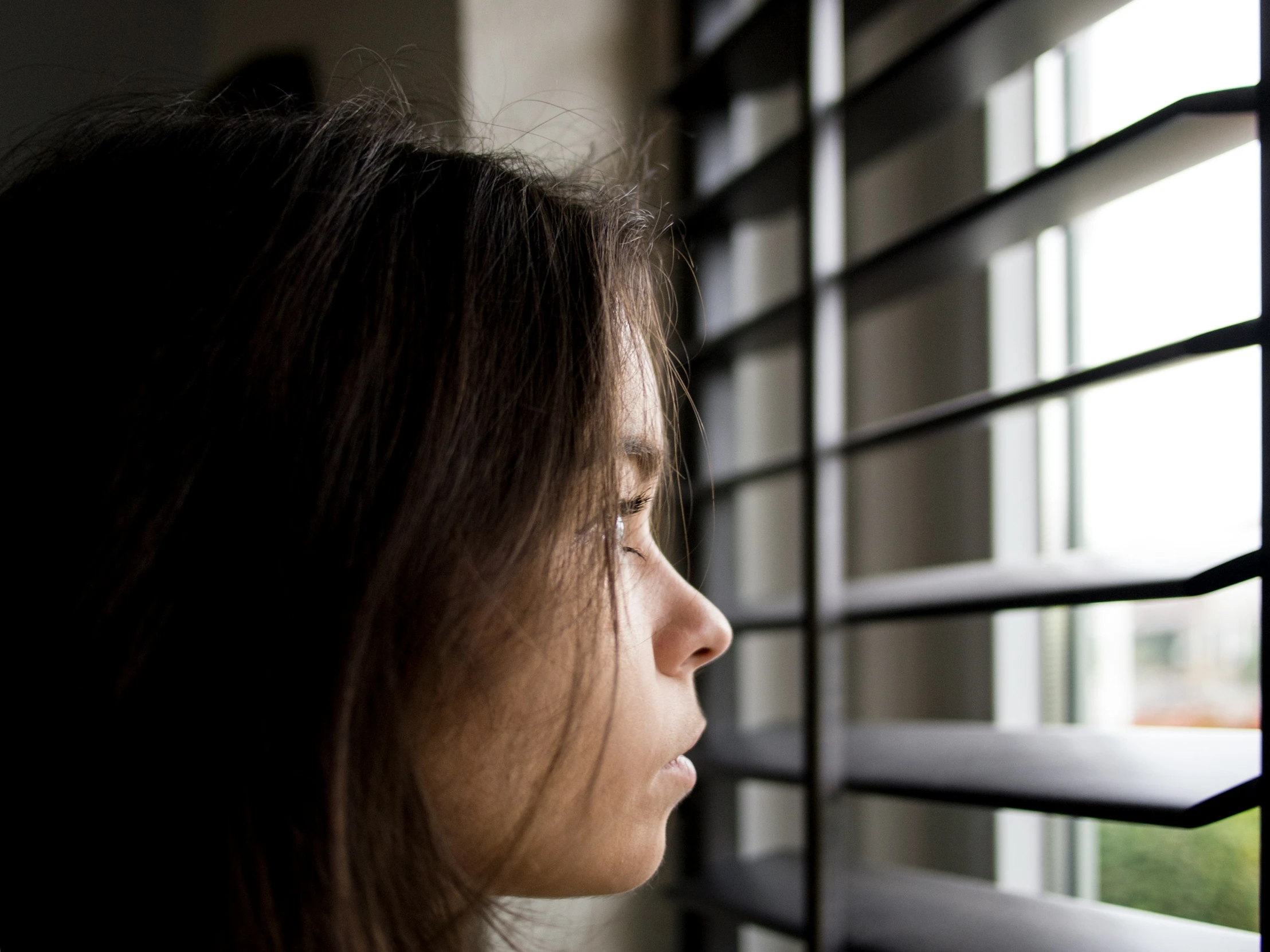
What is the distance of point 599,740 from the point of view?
1.96ft

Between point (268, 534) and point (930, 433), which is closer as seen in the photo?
point (268, 534)

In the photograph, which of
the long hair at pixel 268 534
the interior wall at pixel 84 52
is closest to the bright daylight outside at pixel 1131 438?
the long hair at pixel 268 534

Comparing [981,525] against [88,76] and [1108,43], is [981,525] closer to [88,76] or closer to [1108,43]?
[1108,43]

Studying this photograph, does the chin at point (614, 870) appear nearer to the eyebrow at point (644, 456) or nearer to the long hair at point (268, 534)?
the long hair at point (268, 534)

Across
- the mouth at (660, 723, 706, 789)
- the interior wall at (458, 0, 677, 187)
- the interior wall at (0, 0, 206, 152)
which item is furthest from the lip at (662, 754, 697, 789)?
the interior wall at (0, 0, 206, 152)

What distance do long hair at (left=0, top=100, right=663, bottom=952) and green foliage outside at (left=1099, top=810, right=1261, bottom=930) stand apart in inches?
22.9

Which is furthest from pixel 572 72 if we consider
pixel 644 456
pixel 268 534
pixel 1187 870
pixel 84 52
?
pixel 1187 870

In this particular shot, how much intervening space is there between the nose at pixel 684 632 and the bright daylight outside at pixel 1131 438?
34cm

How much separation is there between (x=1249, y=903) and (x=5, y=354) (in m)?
0.95

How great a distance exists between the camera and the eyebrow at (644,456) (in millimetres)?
619

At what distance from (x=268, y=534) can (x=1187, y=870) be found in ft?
2.57

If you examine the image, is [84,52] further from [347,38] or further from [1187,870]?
[1187,870]

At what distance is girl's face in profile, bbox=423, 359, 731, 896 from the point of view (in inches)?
23.0

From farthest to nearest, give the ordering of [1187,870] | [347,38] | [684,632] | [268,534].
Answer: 1. [347,38]
2. [1187,870]
3. [684,632]
4. [268,534]
